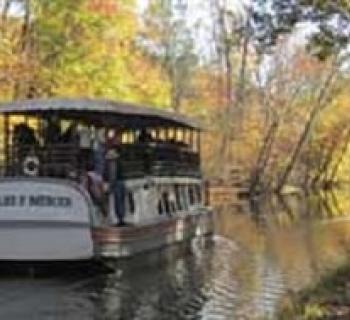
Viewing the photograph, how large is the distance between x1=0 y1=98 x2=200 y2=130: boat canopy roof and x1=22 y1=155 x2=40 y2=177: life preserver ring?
1.37m

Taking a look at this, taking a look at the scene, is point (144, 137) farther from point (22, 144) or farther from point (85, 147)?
point (22, 144)

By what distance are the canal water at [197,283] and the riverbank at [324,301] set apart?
0.61 metres

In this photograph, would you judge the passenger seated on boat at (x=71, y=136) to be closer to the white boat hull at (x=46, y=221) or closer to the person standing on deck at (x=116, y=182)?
the person standing on deck at (x=116, y=182)

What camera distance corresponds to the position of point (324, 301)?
16.5m

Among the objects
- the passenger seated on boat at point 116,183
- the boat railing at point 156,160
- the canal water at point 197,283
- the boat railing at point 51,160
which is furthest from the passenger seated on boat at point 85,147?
the canal water at point 197,283

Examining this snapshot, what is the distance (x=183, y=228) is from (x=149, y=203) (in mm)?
4063

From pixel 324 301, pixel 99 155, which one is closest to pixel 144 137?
pixel 99 155

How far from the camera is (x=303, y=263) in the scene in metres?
30.3

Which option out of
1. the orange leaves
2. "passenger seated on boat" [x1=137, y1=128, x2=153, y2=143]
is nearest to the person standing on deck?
"passenger seated on boat" [x1=137, y1=128, x2=153, y2=143]

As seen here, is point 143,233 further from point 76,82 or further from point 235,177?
point 235,177

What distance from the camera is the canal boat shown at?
26.4 meters

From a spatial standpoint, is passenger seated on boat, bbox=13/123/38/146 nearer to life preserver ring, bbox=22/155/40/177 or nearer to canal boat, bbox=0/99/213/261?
canal boat, bbox=0/99/213/261

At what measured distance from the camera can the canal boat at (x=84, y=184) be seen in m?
26.4

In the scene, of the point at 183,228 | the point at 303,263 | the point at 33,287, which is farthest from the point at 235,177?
the point at 33,287
